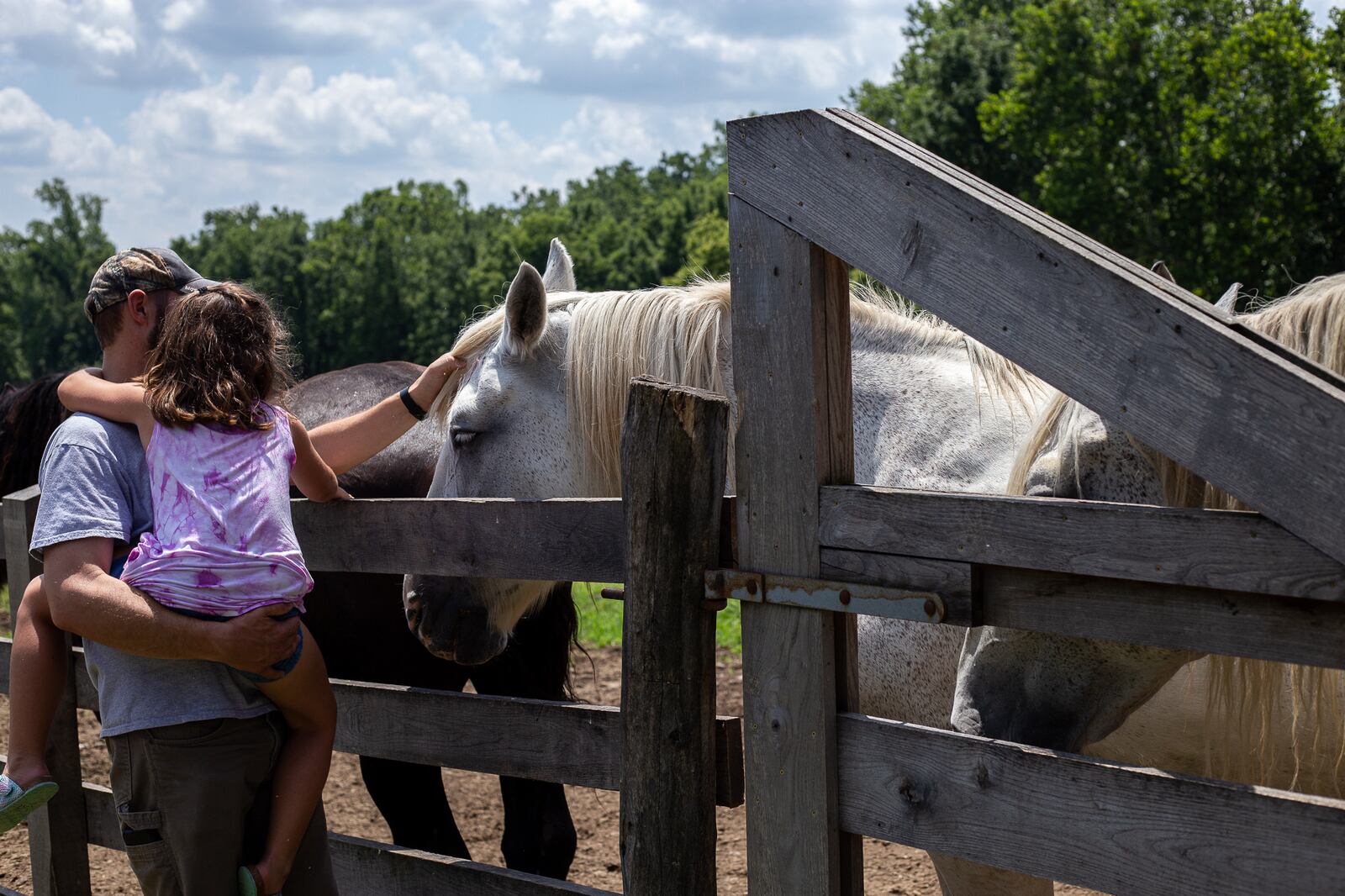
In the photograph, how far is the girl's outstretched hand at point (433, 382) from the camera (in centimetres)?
321

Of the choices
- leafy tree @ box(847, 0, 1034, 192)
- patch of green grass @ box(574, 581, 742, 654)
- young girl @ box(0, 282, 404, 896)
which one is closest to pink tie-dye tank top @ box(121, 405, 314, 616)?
young girl @ box(0, 282, 404, 896)

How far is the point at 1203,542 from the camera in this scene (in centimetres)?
149

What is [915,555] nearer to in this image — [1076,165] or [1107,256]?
[1107,256]

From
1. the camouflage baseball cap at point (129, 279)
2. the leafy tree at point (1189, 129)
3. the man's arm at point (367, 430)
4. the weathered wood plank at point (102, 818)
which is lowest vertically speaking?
the weathered wood plank at point (102, 818)

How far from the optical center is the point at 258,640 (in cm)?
220

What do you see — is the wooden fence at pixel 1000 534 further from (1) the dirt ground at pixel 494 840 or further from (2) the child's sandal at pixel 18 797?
(1) the dirt ground at pixel 494 840

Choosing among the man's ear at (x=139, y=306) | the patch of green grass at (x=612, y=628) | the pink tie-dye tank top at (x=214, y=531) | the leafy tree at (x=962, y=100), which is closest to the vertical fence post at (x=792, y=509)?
the pink tie-dye tank top at (x=214, y=531)

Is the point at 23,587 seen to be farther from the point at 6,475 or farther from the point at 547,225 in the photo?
the point at 547,225

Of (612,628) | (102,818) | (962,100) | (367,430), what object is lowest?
(612,628)

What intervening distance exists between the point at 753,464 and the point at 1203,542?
74cm

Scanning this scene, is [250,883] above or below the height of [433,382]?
below

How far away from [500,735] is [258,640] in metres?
0.62

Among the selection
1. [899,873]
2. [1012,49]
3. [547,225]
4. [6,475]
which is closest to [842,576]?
[899,873]

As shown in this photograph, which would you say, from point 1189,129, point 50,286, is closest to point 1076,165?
point 1189,129
